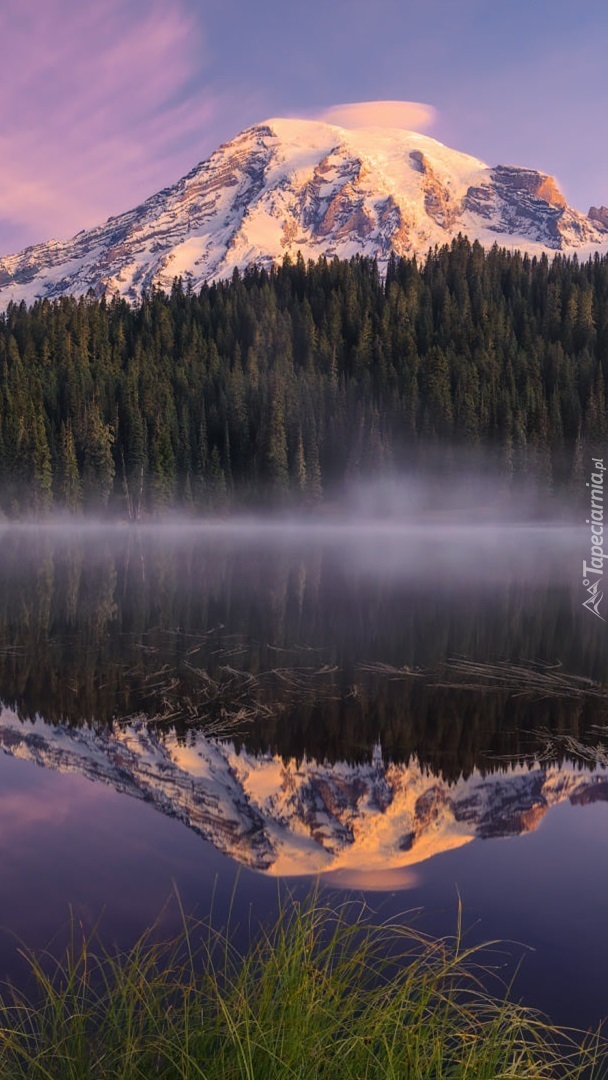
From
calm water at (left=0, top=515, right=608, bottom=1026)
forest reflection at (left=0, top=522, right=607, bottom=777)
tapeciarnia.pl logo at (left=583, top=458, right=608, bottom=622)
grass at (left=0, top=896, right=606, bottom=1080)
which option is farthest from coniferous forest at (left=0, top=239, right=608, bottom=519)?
grass at (left=0, top=896, right=606, bottom=1080)

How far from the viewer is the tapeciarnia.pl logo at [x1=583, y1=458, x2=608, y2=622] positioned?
42.8 meters

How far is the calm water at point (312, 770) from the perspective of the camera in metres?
10.3

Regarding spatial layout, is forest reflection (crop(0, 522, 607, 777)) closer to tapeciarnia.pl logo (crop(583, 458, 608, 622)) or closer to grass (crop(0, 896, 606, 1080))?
tapeciarnia.pl logo (crop(583, 458, 608, 622))

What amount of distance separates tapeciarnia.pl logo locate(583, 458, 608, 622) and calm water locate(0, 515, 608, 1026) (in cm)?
678

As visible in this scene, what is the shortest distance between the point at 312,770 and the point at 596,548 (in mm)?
81287

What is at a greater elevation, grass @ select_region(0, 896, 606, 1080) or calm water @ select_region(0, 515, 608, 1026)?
grass @ select_region(0, 896, 606, 1080)

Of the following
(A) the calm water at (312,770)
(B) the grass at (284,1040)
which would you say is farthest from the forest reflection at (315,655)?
(B) the grass at (284,1040)

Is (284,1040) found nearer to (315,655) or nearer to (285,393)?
(315,655)

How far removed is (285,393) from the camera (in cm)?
15212

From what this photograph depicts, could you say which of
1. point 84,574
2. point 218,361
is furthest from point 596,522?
point 84,574

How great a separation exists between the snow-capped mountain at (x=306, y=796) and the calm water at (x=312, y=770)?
5 cm

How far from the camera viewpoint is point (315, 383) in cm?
15975

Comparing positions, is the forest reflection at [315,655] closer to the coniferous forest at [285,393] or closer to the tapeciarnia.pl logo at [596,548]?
the tapeciarnia.pl logo at [596,548]

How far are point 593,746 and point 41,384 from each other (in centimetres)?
14420
